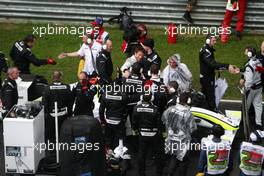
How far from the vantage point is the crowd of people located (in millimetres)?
10664

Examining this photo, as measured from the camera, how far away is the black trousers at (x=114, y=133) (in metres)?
12.2

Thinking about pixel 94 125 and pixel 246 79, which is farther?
pixel 246 79

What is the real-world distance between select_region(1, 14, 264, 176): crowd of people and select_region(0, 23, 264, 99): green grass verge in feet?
7.14

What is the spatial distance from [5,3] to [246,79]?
9421 millimetres

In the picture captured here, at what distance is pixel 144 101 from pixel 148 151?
3.41 ft

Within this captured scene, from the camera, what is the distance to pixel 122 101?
39.3ft

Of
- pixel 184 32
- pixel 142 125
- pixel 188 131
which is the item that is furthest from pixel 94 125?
pixel 184 32

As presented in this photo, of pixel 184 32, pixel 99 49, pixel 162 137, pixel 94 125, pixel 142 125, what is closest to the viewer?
pixel 94 125

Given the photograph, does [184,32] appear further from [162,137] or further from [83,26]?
[162,137]
